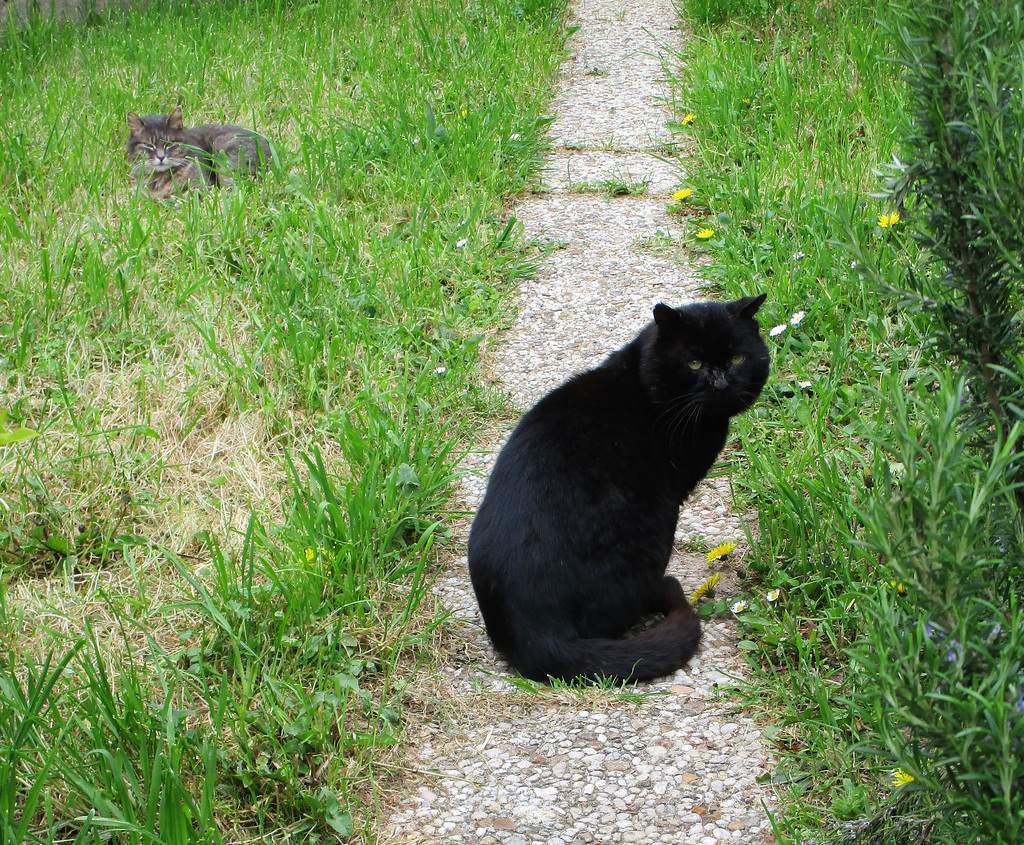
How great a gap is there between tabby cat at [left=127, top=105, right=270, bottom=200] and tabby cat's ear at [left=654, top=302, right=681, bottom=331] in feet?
9.40

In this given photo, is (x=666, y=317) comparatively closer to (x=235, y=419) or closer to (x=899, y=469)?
(x=899, y=469)

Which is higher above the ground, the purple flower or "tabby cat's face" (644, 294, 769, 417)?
the purple flower

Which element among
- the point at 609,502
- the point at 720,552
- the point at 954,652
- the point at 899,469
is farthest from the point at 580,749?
the point at 899,469

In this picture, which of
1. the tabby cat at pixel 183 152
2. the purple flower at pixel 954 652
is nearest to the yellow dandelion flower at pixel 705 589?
the purple flower at pixel 954 652

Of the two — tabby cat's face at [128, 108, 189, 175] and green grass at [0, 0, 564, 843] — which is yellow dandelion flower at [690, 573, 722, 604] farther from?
tabby cat's face at [128, 108, 189, 175]

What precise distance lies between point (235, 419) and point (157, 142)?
8.45 ft

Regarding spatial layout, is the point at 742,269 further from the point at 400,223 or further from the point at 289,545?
the point at 289,545

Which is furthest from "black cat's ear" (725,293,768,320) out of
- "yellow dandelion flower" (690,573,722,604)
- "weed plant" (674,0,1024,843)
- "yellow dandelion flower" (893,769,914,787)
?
"yellow dandelion flower" (893,769,914,787)

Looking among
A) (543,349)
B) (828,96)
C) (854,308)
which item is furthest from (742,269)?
(828,96)

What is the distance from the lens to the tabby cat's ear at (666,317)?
2.96 meters

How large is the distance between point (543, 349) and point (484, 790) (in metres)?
2.35

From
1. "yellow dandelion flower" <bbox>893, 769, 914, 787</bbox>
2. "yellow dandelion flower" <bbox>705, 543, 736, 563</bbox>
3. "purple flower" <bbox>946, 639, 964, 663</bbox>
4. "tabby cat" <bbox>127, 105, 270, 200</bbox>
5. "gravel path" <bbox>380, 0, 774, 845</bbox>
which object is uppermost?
"tabby cat" <bbox>127, 105, 270, 200</bbox>

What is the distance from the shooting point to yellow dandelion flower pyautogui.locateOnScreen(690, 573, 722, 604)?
9.22 ft

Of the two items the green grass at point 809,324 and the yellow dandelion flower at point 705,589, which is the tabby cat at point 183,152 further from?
the yellow dandelion flower at point 705,589
